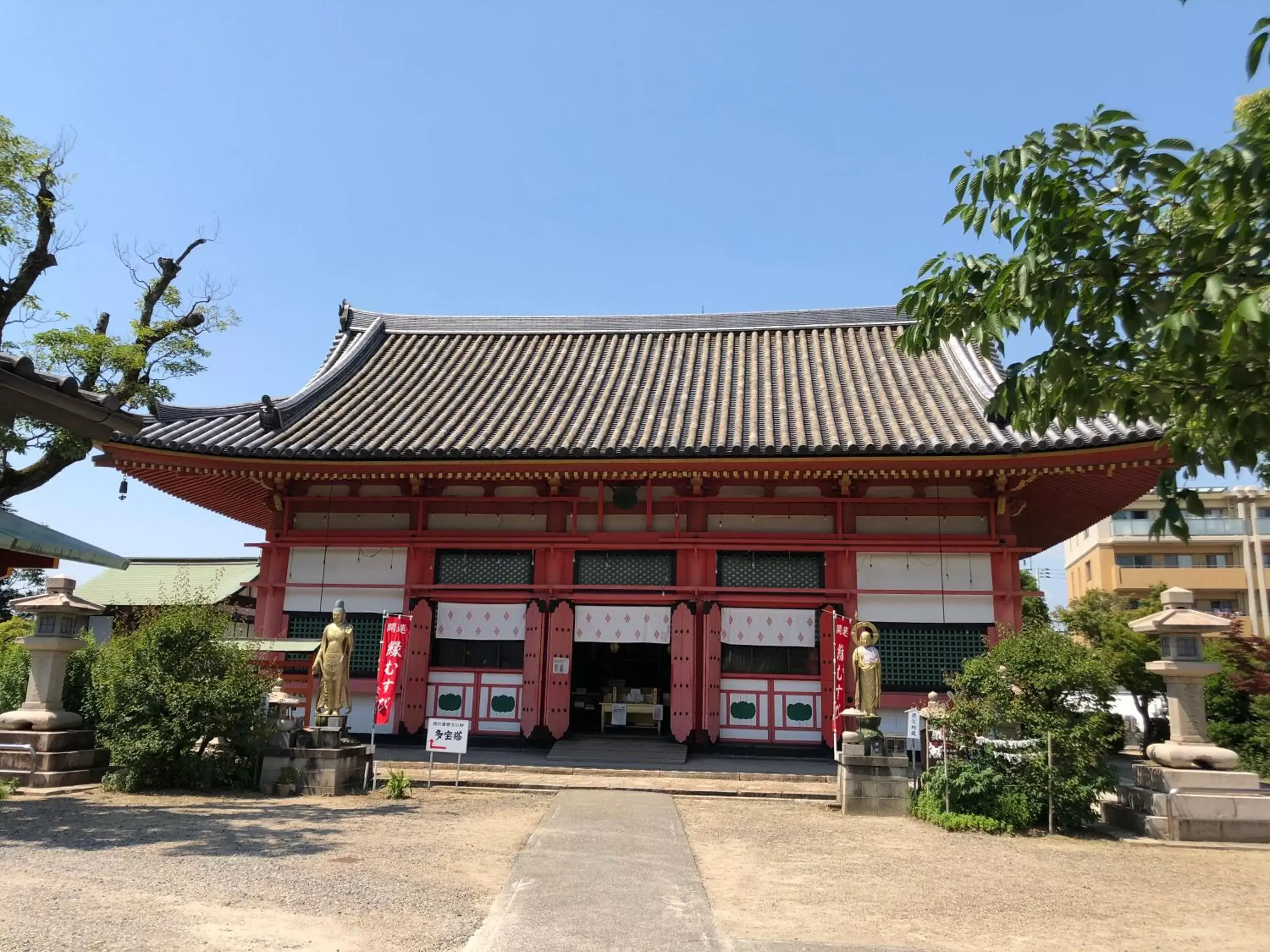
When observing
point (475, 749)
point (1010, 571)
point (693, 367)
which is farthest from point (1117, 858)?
point (693, 367)

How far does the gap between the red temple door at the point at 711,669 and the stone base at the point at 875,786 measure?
3646 millimetres

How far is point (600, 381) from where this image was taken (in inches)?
683

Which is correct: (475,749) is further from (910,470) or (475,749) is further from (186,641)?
(910,470)

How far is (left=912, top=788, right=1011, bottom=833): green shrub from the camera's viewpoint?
9.27 metres

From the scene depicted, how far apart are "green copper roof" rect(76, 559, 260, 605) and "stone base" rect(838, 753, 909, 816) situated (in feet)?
73.5

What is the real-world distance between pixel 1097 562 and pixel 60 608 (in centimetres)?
4616

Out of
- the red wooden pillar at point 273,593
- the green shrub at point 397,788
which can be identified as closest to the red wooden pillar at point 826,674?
the green shrub at point 397,788

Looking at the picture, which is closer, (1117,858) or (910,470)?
(1117,858)

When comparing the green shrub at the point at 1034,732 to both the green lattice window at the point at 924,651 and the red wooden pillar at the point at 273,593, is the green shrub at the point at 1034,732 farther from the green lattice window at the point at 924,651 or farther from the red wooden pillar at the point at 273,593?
the red wooden pillar at the point at 273,593

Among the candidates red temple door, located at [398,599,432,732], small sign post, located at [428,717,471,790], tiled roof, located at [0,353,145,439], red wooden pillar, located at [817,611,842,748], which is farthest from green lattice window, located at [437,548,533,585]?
tiled roof, located at [0,353,145,439]

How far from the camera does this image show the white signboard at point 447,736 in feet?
36.5

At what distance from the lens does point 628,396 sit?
16.4 meters

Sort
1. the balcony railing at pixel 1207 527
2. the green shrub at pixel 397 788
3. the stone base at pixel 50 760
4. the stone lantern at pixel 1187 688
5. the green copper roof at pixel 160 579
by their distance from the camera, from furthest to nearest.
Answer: the balcony railing at pixel 1207 527
the green copper roof at pixel 160 579
the green shrub at pixel 397 788
the stone base at pixel 50 760
the stone lantern at pixel 1187 688

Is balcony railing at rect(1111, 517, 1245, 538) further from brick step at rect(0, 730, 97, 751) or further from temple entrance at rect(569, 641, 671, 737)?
brick step at rect(0, 730, 97, 751)
